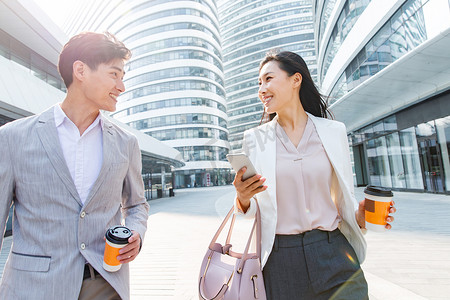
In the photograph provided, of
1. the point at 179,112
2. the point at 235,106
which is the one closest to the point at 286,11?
the point at 235,106

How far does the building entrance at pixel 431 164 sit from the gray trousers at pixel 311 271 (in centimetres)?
1371

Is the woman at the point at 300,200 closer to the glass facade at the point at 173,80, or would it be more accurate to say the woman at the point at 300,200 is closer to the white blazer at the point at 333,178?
the white blazer at the point at 333,178

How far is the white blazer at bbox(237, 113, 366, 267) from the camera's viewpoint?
1.58 metres

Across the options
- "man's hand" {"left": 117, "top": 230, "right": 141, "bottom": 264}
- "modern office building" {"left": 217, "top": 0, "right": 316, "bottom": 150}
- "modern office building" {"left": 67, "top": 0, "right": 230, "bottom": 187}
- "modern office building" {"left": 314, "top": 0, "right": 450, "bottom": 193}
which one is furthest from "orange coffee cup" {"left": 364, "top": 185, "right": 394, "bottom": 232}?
"modern office building" {"left": 217, "top": 0, "right": 316, "bottom": 150}

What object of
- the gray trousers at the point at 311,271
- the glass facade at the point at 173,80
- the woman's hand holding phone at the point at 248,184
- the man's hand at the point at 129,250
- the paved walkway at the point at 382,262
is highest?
the glass facade at the point at 173,80

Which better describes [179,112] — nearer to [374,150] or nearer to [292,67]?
[374,150]

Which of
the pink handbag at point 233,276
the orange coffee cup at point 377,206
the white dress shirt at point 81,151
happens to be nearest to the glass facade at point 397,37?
the orange coffee cup at point 377,206

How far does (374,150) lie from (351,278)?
18462 millimetres

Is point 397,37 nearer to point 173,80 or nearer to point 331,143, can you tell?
point 331,143

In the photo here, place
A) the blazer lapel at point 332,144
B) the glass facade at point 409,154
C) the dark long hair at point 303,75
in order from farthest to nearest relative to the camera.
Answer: the glass facade at point 409,154
the dark long hair at point 303,75
the blazer lapel at point 332,144

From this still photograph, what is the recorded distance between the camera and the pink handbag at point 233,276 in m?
1.42

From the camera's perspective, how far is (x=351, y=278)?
1517mm

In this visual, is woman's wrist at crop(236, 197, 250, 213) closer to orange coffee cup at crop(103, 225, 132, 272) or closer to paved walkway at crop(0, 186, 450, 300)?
orange coffee cup at crop(103, 225, 132, 272)

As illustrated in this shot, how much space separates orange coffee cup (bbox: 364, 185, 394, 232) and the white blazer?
19 centimetres
